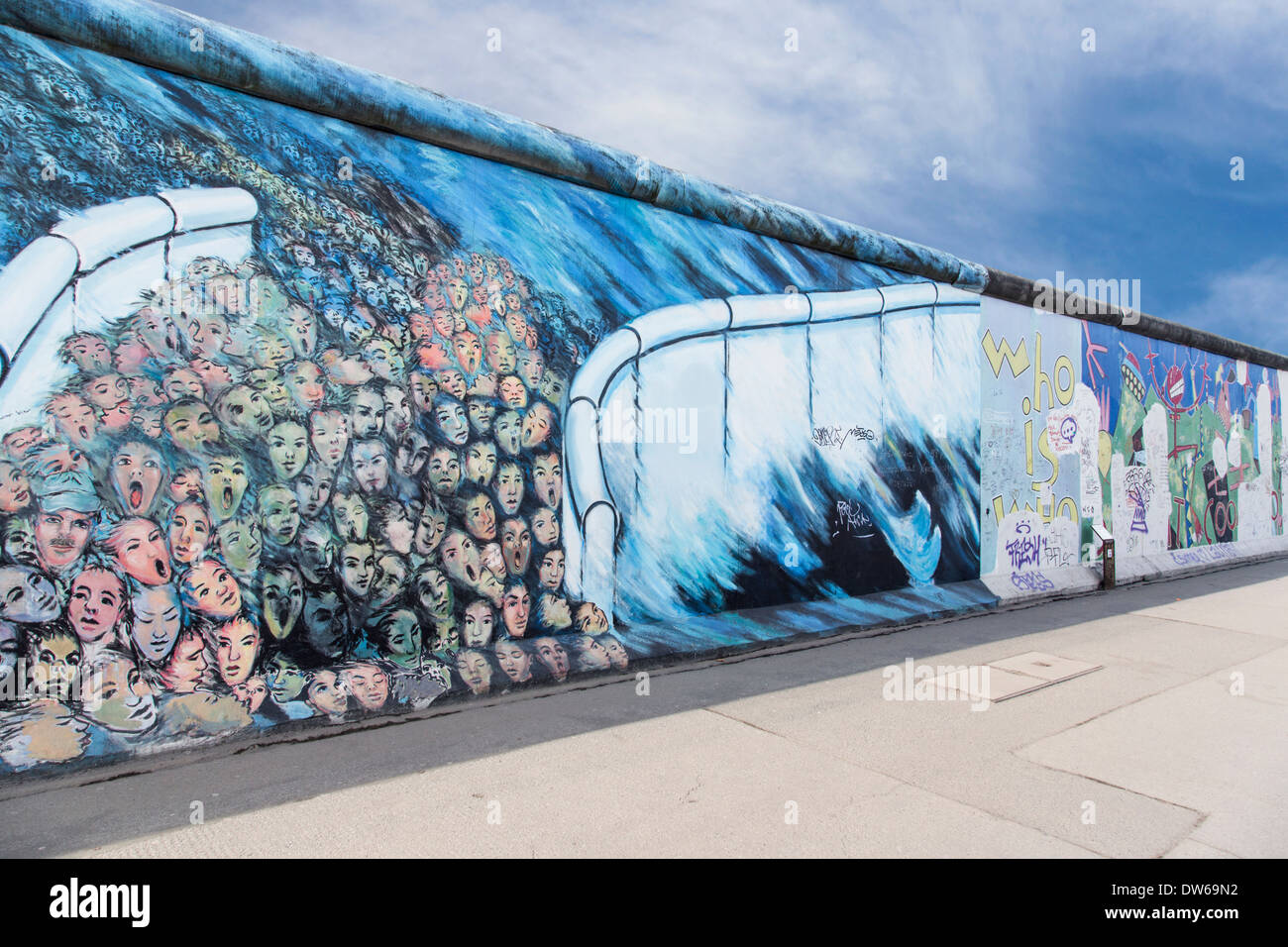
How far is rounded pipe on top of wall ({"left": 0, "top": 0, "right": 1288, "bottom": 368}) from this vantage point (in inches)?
169

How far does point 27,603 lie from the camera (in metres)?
3.84

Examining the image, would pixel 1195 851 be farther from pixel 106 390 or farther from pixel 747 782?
pixel 106 390

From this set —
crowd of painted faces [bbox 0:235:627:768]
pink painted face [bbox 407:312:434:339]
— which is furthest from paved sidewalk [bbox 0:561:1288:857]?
pink painted face [bbox 407:312:434:339]

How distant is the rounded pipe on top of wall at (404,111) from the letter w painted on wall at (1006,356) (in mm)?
1907

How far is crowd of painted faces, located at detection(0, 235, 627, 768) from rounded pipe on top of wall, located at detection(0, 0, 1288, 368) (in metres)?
0.96

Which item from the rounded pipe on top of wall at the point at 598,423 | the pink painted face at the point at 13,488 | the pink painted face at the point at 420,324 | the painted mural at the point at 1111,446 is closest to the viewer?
the pink painted face at the point at 13,488

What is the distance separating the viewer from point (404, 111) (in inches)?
210

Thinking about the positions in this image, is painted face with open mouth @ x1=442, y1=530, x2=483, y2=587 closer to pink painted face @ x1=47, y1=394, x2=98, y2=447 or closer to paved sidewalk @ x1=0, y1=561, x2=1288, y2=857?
paved sidewalk @ x1=0, y1=561, x2=1288, y2=857

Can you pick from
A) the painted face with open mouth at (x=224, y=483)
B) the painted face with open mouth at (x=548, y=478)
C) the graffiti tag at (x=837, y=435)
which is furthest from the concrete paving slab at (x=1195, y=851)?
the graffiti tag at (x=837, y=435)

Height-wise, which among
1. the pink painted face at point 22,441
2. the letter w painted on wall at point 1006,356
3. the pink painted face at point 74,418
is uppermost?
the letter w painted on wall at point 1006,356

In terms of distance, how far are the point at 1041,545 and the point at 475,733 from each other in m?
9.11

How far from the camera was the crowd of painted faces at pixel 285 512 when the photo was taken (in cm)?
394

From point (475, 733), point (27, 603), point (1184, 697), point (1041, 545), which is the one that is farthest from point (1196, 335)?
point (27, 603)

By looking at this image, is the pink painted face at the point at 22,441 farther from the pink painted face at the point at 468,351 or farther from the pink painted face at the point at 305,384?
the pink painted face at the point at 468,351
